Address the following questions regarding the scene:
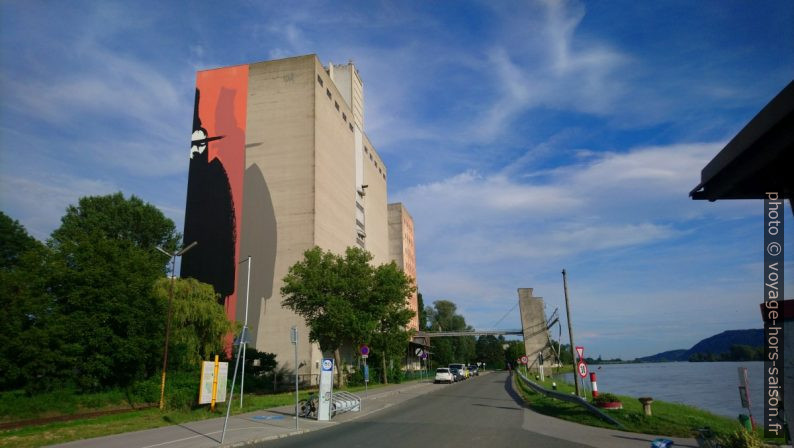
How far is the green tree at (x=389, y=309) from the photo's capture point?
A: 1467 inches

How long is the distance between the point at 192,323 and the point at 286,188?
73.1 ft

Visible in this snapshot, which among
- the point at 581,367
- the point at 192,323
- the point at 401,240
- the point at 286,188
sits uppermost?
the point at 401,240

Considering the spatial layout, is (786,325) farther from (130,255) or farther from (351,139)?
(351,139)

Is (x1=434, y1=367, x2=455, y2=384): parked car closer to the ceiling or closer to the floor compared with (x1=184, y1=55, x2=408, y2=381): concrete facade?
closer to the floor

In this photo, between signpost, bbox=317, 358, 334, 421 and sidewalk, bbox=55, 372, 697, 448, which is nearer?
sidewalk, bbox=55, 372, 697, 448

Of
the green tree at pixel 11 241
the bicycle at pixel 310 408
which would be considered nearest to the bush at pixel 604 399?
the bicycle at pixel 310 408

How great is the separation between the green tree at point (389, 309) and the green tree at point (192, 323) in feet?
37.2

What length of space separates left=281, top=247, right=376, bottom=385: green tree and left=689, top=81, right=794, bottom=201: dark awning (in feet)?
98.2

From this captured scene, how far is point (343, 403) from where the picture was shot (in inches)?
775

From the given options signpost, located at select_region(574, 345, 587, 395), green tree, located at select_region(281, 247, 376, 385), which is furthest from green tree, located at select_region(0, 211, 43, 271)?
signpost, located at select_region(574, 345, 587, 395)

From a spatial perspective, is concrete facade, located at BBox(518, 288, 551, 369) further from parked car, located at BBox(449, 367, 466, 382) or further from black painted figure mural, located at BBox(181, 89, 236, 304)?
black painted figure mural, located at BBox(181, 89, 236, 304)

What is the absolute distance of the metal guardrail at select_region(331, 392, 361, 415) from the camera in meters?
19.1

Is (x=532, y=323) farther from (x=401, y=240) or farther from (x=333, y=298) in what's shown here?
(x=401, y=240)

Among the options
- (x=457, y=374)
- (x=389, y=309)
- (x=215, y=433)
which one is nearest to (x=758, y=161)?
(x=215, y=433)
